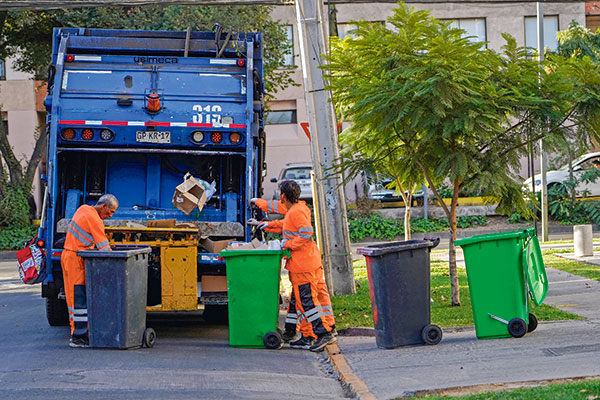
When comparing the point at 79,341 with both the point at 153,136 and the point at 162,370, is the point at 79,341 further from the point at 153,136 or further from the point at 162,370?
the point at 153,136

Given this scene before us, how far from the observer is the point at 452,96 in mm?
9289

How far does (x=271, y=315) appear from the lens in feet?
28.8

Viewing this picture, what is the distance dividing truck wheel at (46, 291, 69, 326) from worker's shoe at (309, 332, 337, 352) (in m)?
3.18

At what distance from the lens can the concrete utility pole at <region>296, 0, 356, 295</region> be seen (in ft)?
39.9

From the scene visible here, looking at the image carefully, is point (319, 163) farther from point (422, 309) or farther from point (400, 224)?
point (400, 224)

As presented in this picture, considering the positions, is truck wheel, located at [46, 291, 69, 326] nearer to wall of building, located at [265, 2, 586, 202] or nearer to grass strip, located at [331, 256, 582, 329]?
Answer: grass strip, located at [331, 256, 582, 329]

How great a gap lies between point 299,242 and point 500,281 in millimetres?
1868

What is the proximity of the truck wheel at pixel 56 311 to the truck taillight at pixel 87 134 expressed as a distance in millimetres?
1810

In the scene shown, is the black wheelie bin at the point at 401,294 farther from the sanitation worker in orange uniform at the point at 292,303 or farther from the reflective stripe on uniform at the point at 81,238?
the reflective stripe on uniform at the point at 81,238

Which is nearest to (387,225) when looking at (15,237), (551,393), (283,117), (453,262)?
(283,117)

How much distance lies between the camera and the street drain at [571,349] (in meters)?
7.49

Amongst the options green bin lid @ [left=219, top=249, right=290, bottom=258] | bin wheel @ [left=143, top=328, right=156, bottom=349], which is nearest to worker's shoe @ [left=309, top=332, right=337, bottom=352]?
green bin lid @ [left=219, top=249, right=290, bottom=258]

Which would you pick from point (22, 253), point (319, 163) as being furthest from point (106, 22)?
point (22, 253)

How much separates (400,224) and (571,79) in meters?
14.6
